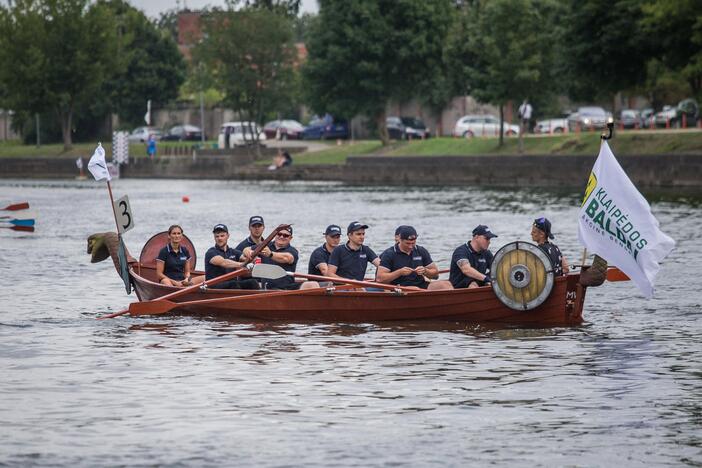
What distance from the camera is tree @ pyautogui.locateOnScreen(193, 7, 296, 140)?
326 ft

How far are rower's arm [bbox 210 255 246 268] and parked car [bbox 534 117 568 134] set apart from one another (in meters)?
63.9

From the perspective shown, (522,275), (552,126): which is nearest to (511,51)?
(552,126)

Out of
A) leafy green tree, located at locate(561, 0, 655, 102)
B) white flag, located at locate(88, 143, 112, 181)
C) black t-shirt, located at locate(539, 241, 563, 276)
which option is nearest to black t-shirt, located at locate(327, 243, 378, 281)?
black t-shirt, located at locate(539, 241, 563, 276)

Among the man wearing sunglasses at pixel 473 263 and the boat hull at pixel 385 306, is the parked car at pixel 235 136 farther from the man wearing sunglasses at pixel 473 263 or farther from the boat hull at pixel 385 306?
the man wearing sunglasses at pixel 473 263

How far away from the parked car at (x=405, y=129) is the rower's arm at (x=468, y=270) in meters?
70.4

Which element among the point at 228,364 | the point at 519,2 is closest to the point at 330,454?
the point at 228,364

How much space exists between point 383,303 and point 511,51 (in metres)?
57.0

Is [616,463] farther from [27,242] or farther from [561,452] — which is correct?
[27,242]


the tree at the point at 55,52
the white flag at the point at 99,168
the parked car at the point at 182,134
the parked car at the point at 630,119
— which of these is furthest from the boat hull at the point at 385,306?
the parked car at the point at 182,134

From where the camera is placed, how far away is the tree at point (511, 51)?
7969cm

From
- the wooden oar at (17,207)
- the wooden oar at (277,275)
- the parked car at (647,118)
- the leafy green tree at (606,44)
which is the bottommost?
the wooden oar at (17,207)

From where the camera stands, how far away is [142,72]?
11638 cm

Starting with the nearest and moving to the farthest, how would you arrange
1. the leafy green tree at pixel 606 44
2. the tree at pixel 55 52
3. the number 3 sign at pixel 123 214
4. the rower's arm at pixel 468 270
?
the rower's arm at pixel 468 270 → the number 3 sign at pixel 123 214 → the leafy green tree at pixel 606 44 → the tree at pixel 55 52

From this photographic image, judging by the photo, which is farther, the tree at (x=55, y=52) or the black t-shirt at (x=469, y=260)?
the tree at (x=55, y=52)
